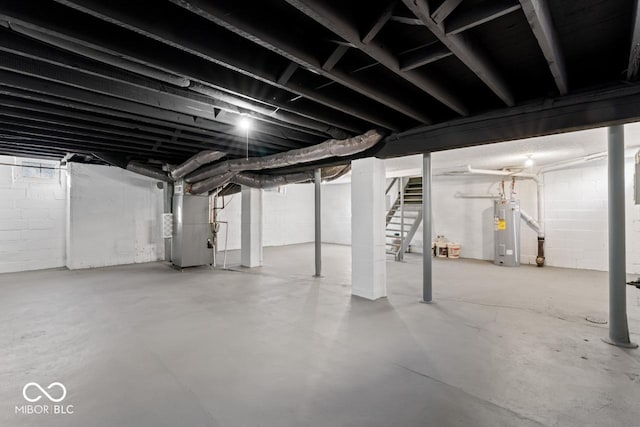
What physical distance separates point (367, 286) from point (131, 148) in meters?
4.10

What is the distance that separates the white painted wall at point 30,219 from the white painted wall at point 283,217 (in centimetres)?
365

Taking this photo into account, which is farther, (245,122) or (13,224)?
(13,224)

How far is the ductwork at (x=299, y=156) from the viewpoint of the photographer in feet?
11.4

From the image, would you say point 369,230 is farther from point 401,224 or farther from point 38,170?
point 38,170

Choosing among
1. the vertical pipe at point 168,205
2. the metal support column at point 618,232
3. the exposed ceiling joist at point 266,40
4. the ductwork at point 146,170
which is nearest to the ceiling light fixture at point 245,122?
the exposed ceiling joist at point 266,40

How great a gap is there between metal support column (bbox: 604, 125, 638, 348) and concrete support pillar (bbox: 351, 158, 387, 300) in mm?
2117

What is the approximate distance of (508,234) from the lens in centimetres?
604

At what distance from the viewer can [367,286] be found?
A: 3.82 meters

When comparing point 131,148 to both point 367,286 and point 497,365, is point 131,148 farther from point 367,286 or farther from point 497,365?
point 497,365

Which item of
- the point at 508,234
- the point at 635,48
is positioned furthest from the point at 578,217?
the point at 635,48

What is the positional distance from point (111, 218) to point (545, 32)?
23.7 ft

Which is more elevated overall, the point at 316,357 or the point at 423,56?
the point at 423,56

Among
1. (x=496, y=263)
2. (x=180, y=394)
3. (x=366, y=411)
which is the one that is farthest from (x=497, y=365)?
(x=496, y=263)

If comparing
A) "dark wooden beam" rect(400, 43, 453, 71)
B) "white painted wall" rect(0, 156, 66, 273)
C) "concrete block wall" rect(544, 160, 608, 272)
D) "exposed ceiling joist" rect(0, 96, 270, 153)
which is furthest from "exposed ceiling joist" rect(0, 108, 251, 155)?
"concrete block wall" rect(544, 160, 608, 272)
